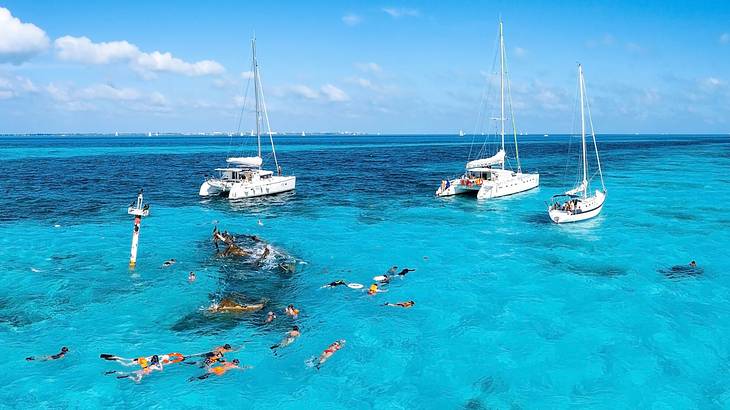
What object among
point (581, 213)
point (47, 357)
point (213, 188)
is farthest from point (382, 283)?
point (213, 188)

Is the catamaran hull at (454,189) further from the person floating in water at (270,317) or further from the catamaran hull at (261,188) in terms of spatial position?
the person floating in water at (270,317)

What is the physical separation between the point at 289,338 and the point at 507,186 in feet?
147

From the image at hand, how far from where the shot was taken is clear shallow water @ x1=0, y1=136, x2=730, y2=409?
794 inches

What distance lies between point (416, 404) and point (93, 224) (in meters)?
38.6

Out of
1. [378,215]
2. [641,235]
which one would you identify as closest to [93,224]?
[378,215]

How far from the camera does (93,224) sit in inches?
1847

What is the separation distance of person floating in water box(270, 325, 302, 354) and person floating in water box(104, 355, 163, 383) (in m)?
4.67

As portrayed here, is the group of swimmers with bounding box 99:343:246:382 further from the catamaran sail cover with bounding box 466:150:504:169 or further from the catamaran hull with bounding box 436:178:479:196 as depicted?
the catamaran sail cover with bounding box 466:150:504:169

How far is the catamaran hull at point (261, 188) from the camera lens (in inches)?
2366

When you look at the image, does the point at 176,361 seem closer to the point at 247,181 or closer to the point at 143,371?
the point at 143,371

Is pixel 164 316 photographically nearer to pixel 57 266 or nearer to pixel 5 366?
pixel 5 366

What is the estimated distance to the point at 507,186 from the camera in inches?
2462

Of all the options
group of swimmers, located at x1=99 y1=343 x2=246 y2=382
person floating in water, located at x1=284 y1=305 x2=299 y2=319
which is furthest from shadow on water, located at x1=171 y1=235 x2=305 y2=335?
group of swimmers, located at x1=99 y1=343 x2=246 y2=382

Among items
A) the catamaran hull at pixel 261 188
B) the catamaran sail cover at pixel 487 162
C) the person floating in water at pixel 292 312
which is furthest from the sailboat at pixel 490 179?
the person floating in water at pixel 292 312
